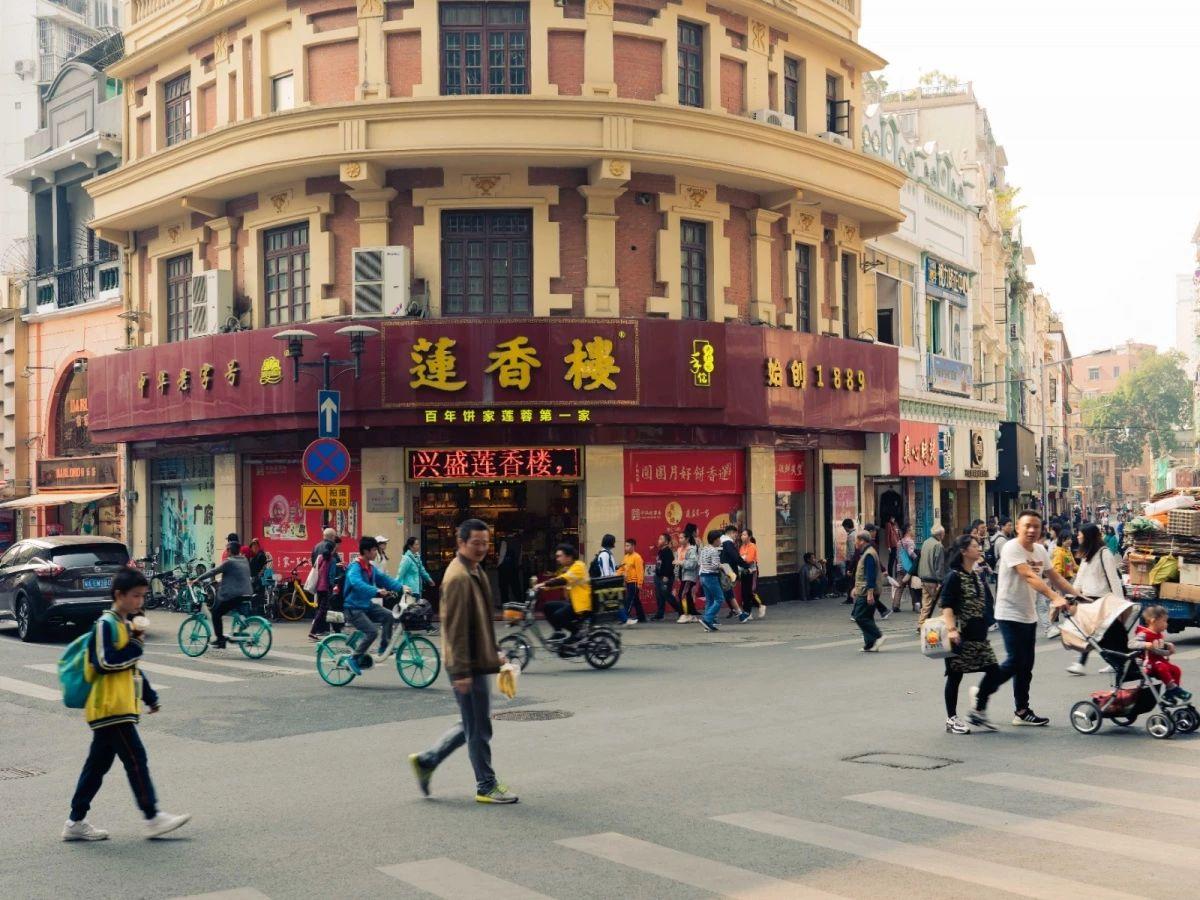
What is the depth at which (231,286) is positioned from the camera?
26.2 metres

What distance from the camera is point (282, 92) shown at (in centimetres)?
2531

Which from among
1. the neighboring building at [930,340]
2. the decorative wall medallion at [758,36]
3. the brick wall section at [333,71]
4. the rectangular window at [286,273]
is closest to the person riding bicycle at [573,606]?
the rectangular window at [286,273]

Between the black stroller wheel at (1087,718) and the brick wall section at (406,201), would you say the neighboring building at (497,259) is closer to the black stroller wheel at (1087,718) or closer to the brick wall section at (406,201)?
the brick wall section at (406,201)

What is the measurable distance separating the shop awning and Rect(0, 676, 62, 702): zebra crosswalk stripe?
1701 cm

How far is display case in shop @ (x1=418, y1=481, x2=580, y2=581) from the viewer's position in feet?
80.9

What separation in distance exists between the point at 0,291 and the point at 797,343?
2418 centimetres

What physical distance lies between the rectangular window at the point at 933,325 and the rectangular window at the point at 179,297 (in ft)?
64.6

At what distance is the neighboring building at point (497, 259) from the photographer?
23281 millimetres

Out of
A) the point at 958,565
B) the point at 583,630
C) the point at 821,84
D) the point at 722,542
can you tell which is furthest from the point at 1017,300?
the point at 958,565

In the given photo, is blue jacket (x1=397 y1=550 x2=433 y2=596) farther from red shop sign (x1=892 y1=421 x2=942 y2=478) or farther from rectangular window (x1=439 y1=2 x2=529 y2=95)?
red shop sign (x1=892 y1=421 x2=942 y2=478)

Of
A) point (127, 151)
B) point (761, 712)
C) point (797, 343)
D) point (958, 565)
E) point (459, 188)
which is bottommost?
point (761, 712)

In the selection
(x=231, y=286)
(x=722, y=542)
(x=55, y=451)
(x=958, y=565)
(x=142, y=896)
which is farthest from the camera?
(x=55, y=451)

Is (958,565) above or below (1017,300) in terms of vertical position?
below

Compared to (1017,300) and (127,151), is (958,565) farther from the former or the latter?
(1017,300)
